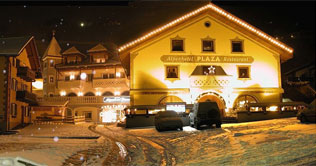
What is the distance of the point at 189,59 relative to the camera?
32938 millimetres

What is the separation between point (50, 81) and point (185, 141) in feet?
149

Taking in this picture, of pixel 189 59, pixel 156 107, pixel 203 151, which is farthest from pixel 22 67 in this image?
pixel 203 151

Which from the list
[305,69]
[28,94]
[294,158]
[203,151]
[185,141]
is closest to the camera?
[294,158]

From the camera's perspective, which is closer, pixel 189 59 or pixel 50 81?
pixel 189 59

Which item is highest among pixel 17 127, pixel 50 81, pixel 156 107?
pixel 50 81

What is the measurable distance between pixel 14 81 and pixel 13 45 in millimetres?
4087

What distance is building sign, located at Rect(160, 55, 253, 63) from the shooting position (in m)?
32.8

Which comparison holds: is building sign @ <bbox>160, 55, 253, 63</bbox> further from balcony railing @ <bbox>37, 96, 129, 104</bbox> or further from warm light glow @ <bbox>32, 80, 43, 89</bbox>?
warm light glow @ <bbox>32, 80, 43, 89</bbox>

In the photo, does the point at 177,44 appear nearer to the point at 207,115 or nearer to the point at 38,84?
the point at 207,115

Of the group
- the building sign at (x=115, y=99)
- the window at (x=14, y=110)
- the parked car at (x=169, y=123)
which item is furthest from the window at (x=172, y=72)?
the building sign at (x=115, y=99)

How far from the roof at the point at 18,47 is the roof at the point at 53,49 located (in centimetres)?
1430

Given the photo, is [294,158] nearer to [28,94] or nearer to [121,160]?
[121,160]

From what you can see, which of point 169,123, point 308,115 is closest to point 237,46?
point 308,115

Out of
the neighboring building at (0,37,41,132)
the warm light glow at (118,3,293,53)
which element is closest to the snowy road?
the warm light glow at (118,3,293,53)
